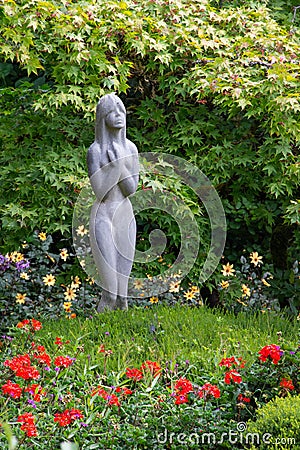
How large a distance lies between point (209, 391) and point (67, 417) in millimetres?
701

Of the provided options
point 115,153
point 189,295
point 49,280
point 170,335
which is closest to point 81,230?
point 49,280

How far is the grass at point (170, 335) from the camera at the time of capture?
4027mm

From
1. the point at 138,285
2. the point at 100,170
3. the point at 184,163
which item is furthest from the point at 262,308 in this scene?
the point at 100,170

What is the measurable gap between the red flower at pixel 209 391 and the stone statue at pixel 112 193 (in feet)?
6.05

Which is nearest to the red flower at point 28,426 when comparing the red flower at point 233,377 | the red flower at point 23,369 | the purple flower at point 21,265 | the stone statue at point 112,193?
the red flower at point 23,369

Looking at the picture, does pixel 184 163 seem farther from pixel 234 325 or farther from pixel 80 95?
pixel 234 325

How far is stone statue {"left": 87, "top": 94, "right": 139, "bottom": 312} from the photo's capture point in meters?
5.02

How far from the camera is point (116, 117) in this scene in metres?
5.00

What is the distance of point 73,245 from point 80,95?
1393 mm

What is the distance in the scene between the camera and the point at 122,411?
132 inches

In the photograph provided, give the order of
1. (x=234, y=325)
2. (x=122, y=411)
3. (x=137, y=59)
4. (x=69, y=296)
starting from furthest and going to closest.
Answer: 1. (x=137, y=59)
2. (x=69, y=296)
3. (x=234, y=325)
4. (x=122, y=411)

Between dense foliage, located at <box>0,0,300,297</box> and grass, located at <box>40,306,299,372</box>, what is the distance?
135cm

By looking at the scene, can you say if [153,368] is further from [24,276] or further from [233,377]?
[24,276]

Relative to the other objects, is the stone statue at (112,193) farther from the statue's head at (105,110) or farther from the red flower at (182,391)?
the red flower at (182,391)
